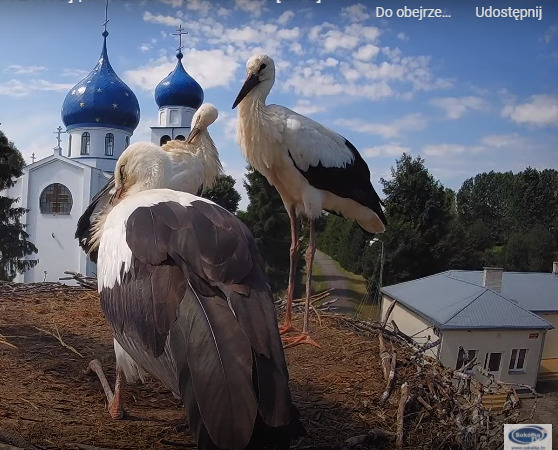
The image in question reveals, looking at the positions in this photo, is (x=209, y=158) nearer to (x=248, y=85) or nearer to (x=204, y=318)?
(x=248, y=85)

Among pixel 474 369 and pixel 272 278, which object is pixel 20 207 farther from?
pixel 474 369

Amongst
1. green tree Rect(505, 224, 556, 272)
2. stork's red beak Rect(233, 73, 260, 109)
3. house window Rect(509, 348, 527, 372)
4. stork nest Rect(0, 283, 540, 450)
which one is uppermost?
stork's red beak Rect(233, 73, 260, 109)

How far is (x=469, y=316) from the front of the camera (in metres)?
1.94

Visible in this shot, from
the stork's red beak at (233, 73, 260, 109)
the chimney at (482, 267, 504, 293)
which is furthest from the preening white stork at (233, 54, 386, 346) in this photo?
the chimney at (482, 267, 504, 293)

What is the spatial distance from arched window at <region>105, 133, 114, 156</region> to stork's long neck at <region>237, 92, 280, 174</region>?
62 centimetres

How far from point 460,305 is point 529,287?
0.86 ft

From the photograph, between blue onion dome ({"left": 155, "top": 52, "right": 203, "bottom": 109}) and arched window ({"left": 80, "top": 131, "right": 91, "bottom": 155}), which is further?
arched window ({"left": 80, "top": 131, "right": 91, "bottom": 155})

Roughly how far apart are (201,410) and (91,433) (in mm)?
552

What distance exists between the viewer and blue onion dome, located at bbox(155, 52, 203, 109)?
2125 mm

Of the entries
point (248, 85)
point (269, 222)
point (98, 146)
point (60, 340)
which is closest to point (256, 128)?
point (248, 85)

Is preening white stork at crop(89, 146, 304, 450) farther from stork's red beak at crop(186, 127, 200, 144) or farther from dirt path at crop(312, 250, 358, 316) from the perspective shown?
dirt path at crop(312, 250, 358, 316)

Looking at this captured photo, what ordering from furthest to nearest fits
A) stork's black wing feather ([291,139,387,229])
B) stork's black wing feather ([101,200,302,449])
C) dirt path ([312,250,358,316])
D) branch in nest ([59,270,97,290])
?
branch in nest ([59,270,97,290]) → dirt path ([312,250,358,316]) → stork's black wing feather ([291,139,387,229]) → stork's black wing feather ([101,200,302,449])
